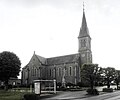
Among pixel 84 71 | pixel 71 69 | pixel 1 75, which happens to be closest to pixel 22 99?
pixel 84 71

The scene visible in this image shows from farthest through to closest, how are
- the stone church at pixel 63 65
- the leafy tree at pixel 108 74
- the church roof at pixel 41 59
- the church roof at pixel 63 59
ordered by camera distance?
the church roof at pixel 41 59 < the church roof at pixel 63 59 < the stone church at pixel 63 65 < the leafy tree at pixel 108 74

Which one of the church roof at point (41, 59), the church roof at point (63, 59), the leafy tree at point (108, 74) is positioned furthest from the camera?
the church roof at point (41, 59)

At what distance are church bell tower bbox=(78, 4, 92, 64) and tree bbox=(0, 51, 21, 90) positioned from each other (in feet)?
90.1

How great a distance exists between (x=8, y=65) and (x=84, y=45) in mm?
32899

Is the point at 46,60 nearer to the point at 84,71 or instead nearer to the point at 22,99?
the point at 84,71

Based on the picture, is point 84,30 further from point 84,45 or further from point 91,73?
point 91,73

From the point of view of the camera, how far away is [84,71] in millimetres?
45750

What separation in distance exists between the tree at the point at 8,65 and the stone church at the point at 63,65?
814 inches

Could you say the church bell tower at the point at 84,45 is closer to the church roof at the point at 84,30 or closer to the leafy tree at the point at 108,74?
the church roof at the point at 84,30

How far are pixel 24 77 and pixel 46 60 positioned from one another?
12314mm

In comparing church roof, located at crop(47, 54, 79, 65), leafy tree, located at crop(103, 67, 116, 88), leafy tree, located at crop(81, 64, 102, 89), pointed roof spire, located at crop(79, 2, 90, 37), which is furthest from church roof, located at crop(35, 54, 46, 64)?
leafy tree, located at crop(81, 64, 102, 89)

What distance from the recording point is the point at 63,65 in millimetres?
85125

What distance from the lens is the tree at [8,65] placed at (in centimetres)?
6275

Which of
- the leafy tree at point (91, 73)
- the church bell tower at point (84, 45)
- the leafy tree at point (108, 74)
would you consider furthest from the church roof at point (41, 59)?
the leafy tree at point (91, 73)
